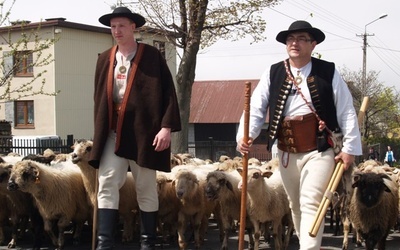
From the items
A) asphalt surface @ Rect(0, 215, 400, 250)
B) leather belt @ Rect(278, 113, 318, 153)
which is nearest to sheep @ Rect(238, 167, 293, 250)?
asphalt surface @ Rect(0, 215, 400, 250)

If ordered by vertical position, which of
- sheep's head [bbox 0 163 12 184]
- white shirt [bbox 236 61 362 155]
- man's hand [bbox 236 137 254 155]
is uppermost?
white shirt [bbox 236 61 362 155]

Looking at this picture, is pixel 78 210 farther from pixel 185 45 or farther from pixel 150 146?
pixel 185 45

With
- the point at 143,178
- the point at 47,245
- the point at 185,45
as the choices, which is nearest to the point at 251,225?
the point at 47,245

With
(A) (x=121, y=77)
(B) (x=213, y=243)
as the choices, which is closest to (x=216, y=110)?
(B) (x=213, y=243)

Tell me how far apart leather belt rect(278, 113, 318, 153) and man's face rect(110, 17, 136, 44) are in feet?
5.78

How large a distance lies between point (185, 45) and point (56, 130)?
54.7 feet

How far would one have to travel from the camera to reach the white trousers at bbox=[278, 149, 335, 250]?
5.57 metres

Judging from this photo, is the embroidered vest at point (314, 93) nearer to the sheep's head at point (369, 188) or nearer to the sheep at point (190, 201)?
the sheep's head at point (369, 188)

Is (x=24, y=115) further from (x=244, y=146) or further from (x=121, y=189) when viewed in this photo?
(x=244, y=146)

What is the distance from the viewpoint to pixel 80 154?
9688 millimetres

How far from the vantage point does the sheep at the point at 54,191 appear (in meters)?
9.95

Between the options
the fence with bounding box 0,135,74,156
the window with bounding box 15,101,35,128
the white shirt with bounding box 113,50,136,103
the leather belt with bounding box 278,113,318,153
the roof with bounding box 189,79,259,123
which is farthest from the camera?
the roof with bounding box 189,79,259,123

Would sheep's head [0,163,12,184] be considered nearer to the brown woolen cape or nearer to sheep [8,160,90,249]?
sheep [8,160,90,249]

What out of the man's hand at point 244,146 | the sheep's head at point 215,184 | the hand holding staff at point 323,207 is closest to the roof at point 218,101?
the sheep's head at point 215,184
